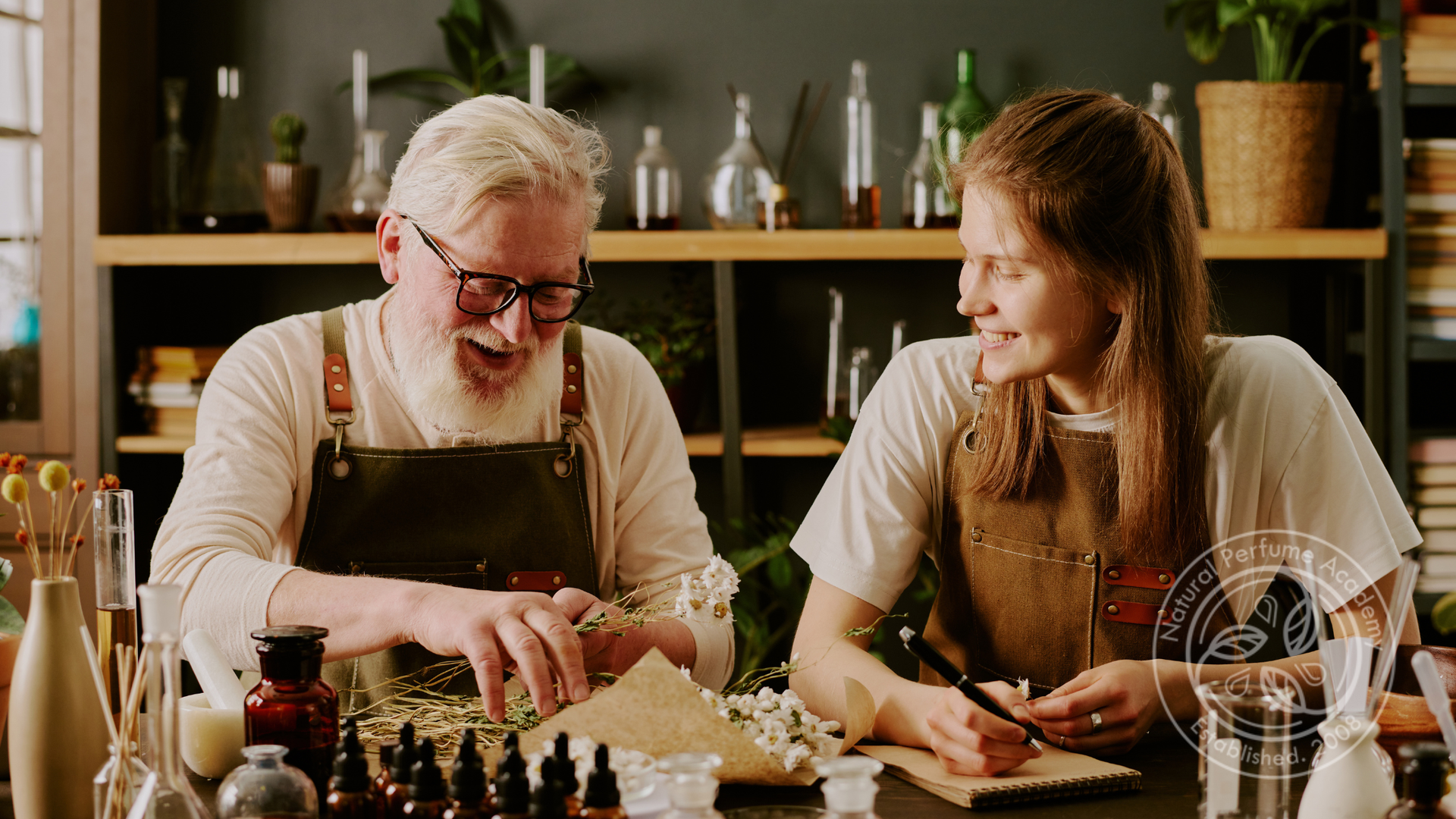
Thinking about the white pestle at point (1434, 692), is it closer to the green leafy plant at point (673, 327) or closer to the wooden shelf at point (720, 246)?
the wooden shelf at point (720, 246)

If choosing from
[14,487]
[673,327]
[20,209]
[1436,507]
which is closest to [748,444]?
[673,327]

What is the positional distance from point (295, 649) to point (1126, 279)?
1110 mm

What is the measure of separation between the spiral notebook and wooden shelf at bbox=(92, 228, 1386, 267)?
1.59 meters

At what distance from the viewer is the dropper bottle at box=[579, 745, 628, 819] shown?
831mm

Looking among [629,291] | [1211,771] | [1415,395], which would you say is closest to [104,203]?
[629,291]

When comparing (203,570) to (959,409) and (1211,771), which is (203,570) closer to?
(959,409)

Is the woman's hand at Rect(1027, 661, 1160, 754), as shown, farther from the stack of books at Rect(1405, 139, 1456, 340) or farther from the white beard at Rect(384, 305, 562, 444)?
the stack of books at Rect(1405, 139, 1456, 340)

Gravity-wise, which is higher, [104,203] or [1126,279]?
[104,203]

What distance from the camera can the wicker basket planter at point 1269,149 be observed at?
2.69 metres

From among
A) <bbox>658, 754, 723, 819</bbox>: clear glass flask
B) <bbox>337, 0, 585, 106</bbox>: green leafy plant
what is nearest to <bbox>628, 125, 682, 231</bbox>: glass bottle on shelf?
<bbox>337, 0, 585, 106</bbox>: green leafy plant

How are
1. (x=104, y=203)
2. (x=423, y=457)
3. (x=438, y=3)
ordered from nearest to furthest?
(x=423, y=457) < (x=104, y=203) < (x=438, y=3)

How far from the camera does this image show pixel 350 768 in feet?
2.89

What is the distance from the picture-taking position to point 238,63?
10.8ft

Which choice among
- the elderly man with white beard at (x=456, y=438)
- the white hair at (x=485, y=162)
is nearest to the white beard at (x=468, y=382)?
the elderly man with white beard at (x=456, y=438)
